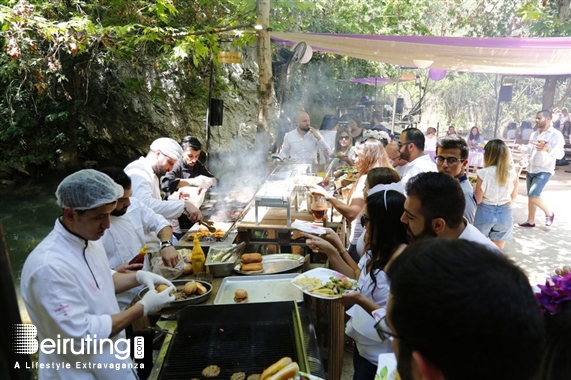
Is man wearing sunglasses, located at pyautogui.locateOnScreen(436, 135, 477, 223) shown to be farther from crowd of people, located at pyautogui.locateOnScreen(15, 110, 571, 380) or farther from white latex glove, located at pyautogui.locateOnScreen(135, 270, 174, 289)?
white latex glove, located at pyautogui.locateOnScreen(135, 270, 174, 289)

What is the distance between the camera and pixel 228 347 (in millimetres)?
2188

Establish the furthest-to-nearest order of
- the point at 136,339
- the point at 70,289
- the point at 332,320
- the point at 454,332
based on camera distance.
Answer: the point at 332,320, the point at 136,339, the point at 70,289, the point at 454,332

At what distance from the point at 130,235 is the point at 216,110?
5677mm

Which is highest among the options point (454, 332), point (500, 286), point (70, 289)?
point (500, 286)

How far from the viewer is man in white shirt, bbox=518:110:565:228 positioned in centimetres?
712

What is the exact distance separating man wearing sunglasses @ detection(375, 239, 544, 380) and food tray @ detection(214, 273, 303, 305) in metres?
1.94

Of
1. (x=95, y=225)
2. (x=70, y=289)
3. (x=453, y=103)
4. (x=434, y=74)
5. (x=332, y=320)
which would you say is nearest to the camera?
(x=70, y=289)

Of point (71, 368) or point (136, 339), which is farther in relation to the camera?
point (136, 339)

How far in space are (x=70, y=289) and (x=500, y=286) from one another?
2.01m

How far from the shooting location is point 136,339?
2.94 metres

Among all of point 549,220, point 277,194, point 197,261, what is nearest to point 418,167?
point 277,194

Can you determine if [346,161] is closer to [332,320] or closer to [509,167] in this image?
[509,167]

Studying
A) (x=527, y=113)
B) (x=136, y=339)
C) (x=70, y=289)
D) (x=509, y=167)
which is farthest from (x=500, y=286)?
(x=527, y=113)

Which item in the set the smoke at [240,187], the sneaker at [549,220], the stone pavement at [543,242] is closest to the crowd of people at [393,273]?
the stone pavement at [543,242]
